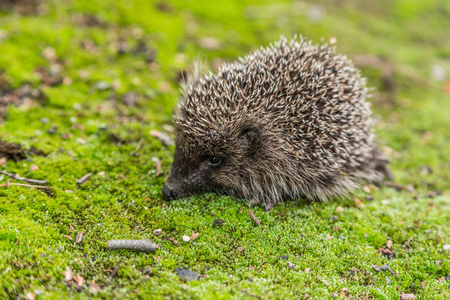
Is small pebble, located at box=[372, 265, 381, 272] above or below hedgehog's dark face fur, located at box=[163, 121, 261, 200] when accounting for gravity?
below

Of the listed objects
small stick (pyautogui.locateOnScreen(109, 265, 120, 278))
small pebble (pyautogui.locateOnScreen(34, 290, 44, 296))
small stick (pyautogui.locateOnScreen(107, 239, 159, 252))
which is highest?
small stick (pyautogui.locateOnScreen(107, 239, 159, 252))

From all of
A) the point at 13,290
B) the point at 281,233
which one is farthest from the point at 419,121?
the point at 13,290

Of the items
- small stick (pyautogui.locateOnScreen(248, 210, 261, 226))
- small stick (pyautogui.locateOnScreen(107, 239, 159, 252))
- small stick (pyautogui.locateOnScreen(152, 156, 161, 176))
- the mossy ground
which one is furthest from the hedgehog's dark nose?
small stick (pyautogui.locateOnScreen(248, 210, 261, 226))

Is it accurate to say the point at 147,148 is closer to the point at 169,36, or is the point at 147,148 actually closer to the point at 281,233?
the point at 281,233

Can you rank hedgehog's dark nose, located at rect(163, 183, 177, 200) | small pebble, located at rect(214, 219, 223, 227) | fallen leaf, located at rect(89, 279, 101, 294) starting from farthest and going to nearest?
hedgehog's dark nose, located at rect(163, 183, 177, 200), small pebble, located at rect(214, 219, 223, 227), fallen leaf, located at rect(89, 279, 101, 294)

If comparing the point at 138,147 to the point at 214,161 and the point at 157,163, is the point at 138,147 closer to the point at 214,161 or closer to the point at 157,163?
the point at 157,163

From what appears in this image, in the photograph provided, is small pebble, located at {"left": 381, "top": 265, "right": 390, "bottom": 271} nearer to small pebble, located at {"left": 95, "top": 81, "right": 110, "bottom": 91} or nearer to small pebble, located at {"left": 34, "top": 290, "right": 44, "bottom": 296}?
small pebble, located at {"left": 34, "top": 290, "right": 44, "bottom": 296}

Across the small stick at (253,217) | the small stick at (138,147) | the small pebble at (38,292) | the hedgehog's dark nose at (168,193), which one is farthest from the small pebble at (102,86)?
the small pebble at (38,292)
